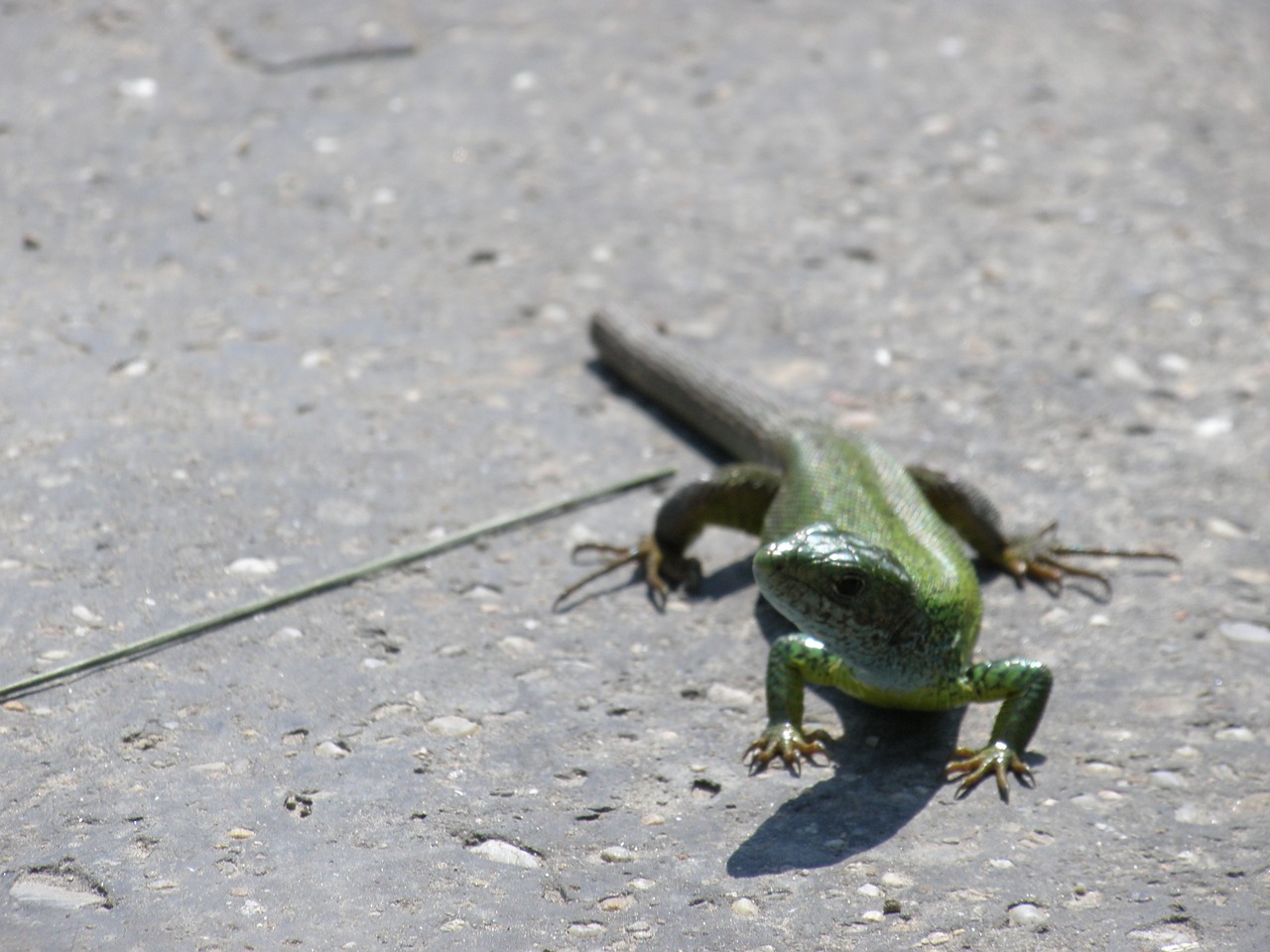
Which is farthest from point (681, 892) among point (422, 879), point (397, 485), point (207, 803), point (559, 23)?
point (559, 23)

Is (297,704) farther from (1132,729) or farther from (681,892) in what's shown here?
(1132,729)

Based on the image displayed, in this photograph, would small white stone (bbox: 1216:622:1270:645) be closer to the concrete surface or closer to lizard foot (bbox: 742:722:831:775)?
the concrete surface

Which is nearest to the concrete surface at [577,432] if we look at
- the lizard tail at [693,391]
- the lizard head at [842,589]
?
the lizard tail at [693,391]

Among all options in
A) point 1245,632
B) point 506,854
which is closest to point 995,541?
point 1245,632

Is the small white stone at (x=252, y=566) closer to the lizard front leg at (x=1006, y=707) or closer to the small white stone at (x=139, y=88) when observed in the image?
the lizard front leg at (x=1006, y=707)

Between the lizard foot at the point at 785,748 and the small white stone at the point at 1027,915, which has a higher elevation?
the small white stone at the point at 1027,915

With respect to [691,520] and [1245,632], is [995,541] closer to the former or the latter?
[1245,632]

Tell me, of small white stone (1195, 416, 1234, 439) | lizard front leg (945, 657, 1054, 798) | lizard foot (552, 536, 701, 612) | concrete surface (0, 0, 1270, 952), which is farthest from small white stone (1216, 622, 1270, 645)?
lizard foot (552, 536, 701, 612)
